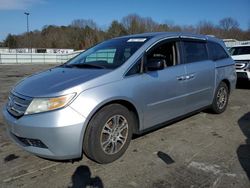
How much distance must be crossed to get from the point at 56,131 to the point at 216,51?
3.89 meters

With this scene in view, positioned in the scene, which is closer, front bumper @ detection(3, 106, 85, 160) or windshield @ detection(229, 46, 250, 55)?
front bumper @ detection(3, 106, 85, 160)

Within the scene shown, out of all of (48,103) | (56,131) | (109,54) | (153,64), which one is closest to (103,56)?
(109,54)

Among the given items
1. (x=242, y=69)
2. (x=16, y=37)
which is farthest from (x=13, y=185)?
(x=16, y=37)

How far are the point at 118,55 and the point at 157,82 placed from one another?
727 millimetres

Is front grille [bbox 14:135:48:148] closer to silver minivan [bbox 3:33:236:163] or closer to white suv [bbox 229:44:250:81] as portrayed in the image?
silver minivan [bbox 3:33:236:163]

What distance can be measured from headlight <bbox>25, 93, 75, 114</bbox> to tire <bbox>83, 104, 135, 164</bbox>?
0.38 metres

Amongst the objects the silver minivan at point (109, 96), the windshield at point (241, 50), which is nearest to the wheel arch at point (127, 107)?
the silver minivan at point (109, 96)

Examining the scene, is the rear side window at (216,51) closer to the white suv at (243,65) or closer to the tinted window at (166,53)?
the tinted window at (166,53)

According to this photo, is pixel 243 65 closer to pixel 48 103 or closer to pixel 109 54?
pixel 109 54

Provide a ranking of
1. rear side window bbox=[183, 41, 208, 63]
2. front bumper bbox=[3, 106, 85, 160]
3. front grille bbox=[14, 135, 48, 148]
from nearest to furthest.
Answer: front bumper bbox=[3, 106, 85, 160] → front grille bbox=[14, 135, 48, 148] → rear side window bbox=[183, 41, 208, 63]

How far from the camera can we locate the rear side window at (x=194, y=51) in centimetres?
450

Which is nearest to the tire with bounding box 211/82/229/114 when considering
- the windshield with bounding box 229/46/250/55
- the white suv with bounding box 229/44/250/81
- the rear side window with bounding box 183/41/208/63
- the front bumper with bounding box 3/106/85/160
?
the rear side window with bounding box 183/41/208/63

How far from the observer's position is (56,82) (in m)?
3.26

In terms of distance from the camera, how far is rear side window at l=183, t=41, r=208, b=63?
4.50m
